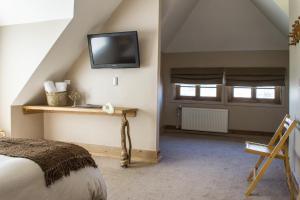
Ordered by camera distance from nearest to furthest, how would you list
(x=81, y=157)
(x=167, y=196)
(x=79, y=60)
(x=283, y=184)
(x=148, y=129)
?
1. (x=81, y=157)
2. (x=167, y=196)
3. (x=283, y=184)
4. (x=148, y=129)
5. (x=79, y=60)

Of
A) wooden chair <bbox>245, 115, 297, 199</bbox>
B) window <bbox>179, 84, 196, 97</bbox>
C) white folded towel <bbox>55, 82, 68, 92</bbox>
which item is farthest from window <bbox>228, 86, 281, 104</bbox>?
white folded towel <bbox>55, 82, 68, 92</bbox>

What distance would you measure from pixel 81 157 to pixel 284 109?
15.0 ft

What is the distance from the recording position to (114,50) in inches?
137

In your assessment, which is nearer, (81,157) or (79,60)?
(81,157)

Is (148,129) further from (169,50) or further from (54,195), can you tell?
(169,50)

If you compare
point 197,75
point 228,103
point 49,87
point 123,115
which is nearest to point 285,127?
point 123,115

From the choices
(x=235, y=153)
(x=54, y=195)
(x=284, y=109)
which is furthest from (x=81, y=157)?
(x=284, y=109)

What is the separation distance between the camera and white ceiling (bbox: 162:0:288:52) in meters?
4.58

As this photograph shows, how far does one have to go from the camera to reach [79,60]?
3832mm

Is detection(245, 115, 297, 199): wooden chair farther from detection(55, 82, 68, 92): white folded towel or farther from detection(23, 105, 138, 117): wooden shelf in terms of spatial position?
detection(55, 82, 68, 92): white folded towel

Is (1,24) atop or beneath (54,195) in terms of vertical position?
atop

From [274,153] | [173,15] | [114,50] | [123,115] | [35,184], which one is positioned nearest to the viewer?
[35,184]

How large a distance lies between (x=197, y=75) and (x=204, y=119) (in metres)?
1.00

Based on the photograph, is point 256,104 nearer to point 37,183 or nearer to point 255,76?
point 255,76
